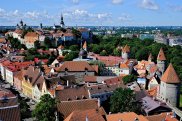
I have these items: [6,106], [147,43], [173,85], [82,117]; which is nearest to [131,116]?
[82,117]

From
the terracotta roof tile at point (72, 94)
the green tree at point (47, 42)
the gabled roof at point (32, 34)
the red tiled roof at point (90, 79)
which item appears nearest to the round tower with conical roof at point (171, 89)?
the terracotta roof tile at point (72, 94)

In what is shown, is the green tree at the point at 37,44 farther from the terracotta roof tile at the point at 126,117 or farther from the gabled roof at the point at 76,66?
the terracotta roof tile at the point at 126,117

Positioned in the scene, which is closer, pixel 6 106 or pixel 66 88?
pixel 6 106

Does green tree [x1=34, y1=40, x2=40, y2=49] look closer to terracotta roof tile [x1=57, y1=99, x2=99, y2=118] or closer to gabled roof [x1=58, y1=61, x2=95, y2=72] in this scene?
gabled roof [x1=58, y1=61, x2=95, y2=72]

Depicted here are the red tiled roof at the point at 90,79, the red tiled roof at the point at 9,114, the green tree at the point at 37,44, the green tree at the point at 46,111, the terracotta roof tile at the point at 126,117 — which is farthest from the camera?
the green tree at the point at 37,44

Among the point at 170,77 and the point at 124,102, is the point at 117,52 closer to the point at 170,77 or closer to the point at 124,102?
the point at 170,77

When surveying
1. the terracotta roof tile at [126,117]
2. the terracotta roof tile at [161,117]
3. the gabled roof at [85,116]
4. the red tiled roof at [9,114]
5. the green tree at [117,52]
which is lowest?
the green tree at [117,52]

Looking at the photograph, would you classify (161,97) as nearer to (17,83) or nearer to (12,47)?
(17,83)

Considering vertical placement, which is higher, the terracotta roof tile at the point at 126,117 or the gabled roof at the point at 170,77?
the gabled roof at the point at 170,77

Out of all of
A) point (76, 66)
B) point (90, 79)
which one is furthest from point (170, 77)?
point (76, 66)

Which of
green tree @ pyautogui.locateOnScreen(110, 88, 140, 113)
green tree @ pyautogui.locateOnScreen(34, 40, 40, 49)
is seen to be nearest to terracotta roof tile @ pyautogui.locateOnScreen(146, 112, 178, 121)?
green tree @ pyautogui.locateOnScreen(110, 88, 140, 113)

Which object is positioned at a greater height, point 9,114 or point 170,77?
point 9,114
